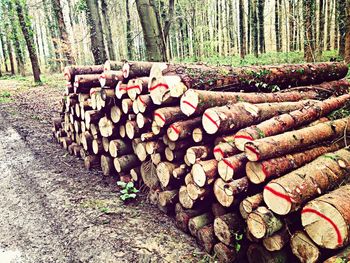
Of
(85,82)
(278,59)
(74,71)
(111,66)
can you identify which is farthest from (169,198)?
(278,59)

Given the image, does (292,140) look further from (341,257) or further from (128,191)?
(128,191)

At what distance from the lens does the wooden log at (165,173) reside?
12.2 ft

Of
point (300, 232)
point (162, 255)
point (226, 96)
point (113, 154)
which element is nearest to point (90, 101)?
point (113, 154)

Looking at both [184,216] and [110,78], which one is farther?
[110,78]

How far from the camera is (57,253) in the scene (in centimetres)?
323

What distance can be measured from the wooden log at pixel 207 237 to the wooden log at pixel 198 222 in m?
0.08

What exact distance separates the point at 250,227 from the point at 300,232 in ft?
1.39

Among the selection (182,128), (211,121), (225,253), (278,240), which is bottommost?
(225,253)

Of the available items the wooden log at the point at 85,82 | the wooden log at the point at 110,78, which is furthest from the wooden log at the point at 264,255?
the wooden log at the point at 85,82

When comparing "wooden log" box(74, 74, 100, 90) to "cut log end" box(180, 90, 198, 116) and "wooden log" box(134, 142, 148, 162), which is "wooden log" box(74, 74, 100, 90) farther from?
"cut log end" box(180, 90, 198, 116)

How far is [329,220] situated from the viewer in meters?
2.19

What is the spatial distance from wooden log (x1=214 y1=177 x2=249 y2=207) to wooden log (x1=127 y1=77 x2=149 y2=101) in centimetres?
170

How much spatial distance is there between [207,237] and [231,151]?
3.23 ft

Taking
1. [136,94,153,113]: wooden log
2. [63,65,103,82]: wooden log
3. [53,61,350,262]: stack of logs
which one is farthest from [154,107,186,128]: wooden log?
[63,65,103,82]: wooden log
